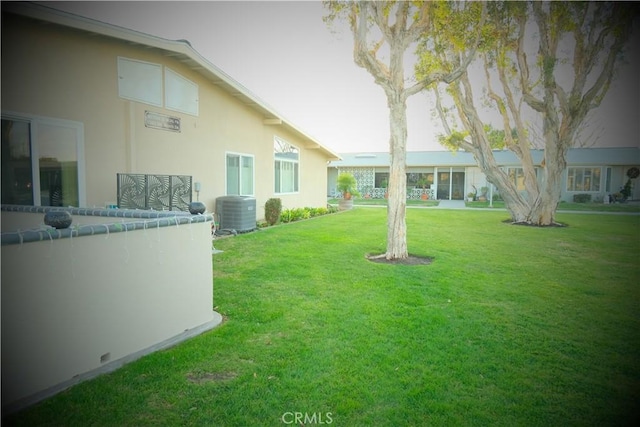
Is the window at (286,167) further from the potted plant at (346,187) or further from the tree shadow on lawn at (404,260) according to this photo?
the tree shadow on lawn at (404,260)

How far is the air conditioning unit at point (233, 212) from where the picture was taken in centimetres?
983

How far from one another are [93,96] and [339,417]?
6.91 metres

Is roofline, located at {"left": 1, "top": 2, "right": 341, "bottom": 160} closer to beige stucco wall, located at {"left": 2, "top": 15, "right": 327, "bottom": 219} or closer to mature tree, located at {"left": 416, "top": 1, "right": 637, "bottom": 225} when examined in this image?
beige stucco wall, located at {"left": 2, "top": 15, "right": 327, "bottom": 219}

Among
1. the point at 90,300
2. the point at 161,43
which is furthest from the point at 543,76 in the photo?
the point at 90,300

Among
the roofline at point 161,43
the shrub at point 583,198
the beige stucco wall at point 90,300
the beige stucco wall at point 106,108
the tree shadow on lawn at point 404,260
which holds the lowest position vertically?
the tree shadow on lawn at point 404,260

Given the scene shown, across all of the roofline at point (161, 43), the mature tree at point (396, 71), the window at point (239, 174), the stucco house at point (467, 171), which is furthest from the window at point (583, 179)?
the window at point (239, 174)

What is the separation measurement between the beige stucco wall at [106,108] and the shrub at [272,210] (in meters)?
2.10

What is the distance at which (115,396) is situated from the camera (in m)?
2.54

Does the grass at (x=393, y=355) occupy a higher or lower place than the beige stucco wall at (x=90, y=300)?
lower

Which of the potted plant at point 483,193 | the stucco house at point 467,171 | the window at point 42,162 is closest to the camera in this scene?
the window at point 42,162

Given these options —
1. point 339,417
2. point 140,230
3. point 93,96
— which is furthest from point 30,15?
point 339,417

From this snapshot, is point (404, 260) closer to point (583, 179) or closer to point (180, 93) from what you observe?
point (180, 93)

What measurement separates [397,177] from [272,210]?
19.3ft

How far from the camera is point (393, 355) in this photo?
10.7 feet
